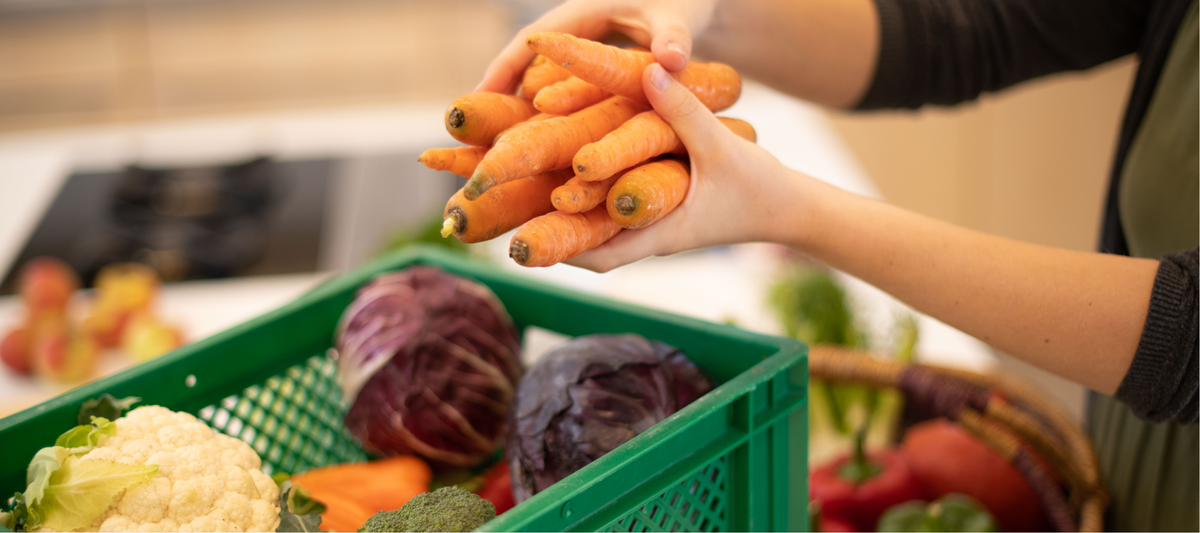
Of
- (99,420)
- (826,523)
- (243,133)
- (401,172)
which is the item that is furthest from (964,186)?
(99,420)

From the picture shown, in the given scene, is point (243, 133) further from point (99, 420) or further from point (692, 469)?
point (692, 469)

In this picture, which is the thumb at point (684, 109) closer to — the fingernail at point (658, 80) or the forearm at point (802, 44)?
the fingernail at point (658, 80)

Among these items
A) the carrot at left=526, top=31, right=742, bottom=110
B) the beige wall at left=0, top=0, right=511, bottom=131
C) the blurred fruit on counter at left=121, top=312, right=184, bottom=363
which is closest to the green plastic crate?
the carrot at left=526, top=31, right=742, bottom=110

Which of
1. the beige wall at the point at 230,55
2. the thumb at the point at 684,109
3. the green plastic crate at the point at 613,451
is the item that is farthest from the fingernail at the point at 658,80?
the beige wall at the point at 230,55

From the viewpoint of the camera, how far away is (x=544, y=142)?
23.6 inches

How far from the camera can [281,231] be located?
1964mm

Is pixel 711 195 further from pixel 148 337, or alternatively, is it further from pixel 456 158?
pixel 148 337

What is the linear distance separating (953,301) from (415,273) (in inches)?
21.2

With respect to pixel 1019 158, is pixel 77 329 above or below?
below

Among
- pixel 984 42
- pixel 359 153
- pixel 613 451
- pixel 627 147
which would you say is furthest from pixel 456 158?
pixel 359 153

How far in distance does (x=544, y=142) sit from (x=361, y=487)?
0.36 meters

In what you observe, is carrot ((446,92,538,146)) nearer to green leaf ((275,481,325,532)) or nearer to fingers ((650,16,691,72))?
fingers ((650,16,691,72))

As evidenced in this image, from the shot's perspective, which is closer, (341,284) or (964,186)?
(341,284)

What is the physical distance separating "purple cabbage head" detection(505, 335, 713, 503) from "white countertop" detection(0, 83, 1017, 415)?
0.51 meters
